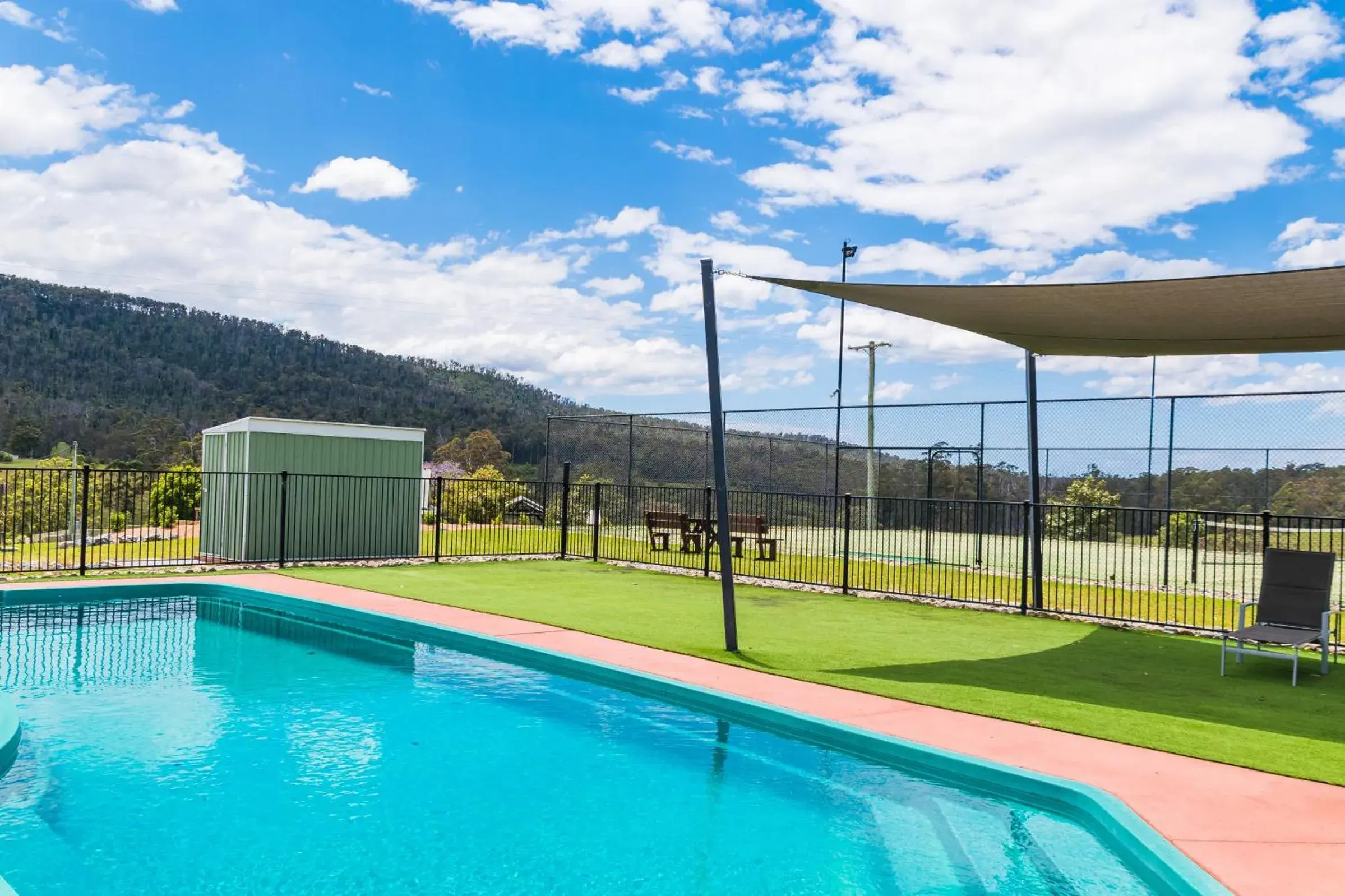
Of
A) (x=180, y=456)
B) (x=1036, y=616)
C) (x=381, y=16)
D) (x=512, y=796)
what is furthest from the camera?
(x=180, y=456)

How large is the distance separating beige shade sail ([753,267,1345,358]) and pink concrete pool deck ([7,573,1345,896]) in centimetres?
302

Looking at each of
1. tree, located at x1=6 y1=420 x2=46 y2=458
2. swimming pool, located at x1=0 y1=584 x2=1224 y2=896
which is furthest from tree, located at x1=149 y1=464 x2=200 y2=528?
tree, located at x1=6 y1=420 x2=46 y2=458

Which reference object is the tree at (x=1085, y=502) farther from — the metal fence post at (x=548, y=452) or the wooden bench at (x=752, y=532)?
the metal fence post at (x=548, y=452)

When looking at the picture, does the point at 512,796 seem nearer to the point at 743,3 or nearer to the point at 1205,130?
the point at 743,3

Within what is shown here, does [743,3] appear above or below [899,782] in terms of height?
above

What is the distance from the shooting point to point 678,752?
540 centimetres

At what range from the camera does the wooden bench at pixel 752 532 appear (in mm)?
14586

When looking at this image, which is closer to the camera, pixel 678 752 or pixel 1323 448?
pixel 678 752

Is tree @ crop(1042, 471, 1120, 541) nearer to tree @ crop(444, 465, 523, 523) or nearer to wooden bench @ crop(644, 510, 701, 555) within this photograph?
wooden bench @ crop(644, 510, 701, 555)

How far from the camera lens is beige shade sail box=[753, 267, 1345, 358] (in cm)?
619

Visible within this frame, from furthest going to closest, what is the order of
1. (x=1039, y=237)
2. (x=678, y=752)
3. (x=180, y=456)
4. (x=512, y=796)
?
(x=180, y=456) → (x=1039, y=237) → (x=678, y=752) → (x=512, y=796)

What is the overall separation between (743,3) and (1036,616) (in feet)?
25.8

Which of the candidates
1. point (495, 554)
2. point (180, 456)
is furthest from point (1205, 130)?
point (180, 456)

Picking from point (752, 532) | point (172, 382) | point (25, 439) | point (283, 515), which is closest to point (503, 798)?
point (283, 515)
